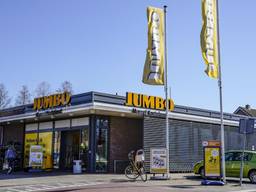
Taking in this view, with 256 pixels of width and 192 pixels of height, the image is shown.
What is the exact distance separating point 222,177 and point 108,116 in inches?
327

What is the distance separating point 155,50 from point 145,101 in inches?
174

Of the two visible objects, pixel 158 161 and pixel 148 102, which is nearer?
pixel 158 161

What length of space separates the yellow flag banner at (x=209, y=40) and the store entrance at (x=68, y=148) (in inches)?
386

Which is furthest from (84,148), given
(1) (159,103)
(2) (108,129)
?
(1) (159,103)

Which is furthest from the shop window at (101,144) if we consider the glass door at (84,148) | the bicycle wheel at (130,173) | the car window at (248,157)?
the car window at (248,157)

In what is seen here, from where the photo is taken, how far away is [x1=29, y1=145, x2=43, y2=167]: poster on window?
24.1 m

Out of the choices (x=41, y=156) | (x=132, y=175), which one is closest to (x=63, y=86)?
(x=41, y=156)

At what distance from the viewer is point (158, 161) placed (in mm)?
18984

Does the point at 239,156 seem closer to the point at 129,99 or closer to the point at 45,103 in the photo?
the point at 129,99

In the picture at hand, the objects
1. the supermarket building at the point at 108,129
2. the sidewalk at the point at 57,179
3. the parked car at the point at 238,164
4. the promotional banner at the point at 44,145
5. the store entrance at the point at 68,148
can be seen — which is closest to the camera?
the sidewalk at the point at 57,179

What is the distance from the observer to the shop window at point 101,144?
22469mm

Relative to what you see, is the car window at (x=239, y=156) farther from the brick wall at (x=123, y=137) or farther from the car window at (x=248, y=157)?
the brick wall at (x=123, y=137)

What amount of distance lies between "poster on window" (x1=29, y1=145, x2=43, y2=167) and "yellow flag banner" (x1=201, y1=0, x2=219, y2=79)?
11987mm

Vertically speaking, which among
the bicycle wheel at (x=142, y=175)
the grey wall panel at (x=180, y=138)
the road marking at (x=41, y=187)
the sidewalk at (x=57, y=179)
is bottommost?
the road marking at (x=41, y=187)
